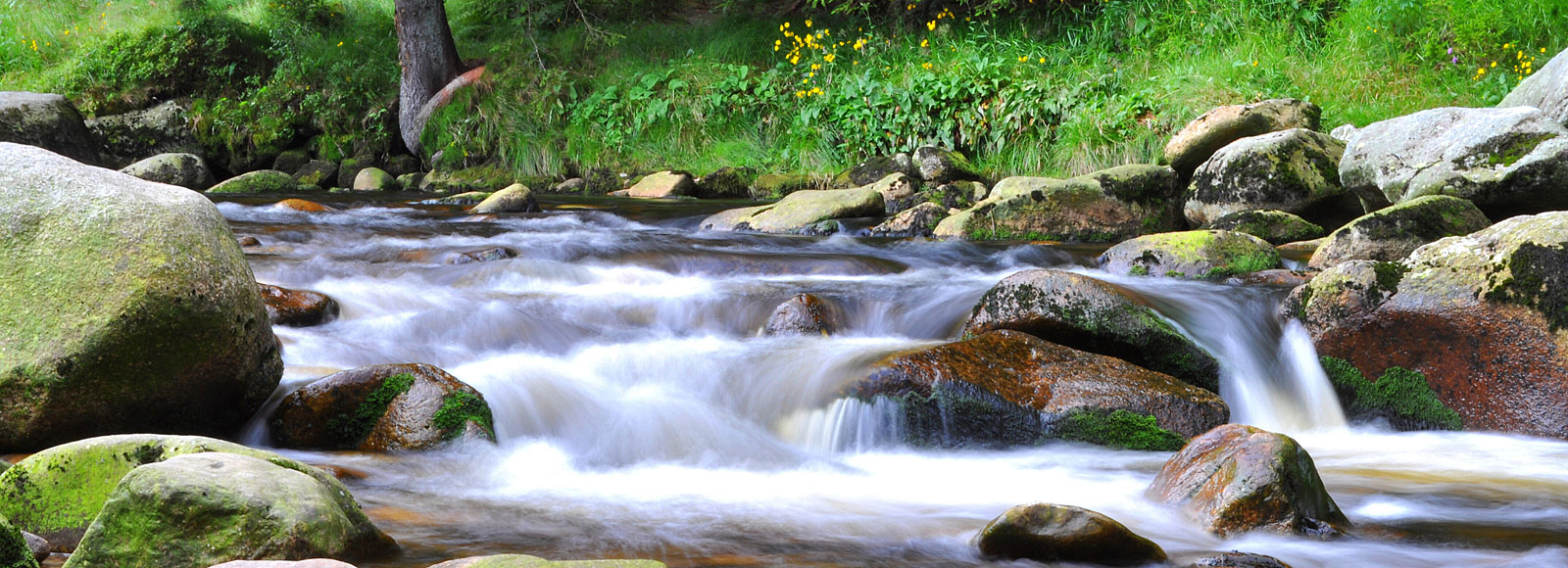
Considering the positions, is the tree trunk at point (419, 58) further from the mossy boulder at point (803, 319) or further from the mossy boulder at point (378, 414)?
the mossy boulder at point (378, 414)

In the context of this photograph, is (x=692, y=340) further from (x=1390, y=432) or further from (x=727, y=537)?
(x=1390, y=432)

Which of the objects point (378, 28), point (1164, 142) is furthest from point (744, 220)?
point (378, 28)

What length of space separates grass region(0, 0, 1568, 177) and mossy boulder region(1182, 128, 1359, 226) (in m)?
1.50

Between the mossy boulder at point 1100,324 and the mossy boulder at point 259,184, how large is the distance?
1055 cm

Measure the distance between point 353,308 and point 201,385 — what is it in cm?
199

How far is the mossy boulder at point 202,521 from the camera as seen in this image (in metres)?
2.26

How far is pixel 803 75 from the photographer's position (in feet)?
41.9

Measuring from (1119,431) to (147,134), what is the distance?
1470 cm

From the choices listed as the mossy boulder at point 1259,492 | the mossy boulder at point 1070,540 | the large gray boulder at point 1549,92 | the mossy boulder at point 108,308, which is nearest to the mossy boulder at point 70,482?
the mossy boulder at point 108,308

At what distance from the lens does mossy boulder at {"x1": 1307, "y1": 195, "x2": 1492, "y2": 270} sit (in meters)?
5.94

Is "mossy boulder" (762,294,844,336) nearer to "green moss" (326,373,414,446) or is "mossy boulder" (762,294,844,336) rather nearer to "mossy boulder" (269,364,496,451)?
"mossy boulder" (269,364,496,451)

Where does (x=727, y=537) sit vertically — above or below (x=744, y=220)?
below

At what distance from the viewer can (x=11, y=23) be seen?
60.5 feet

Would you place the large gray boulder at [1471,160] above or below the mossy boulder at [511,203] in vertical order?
above
